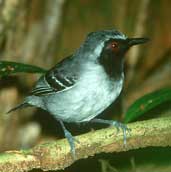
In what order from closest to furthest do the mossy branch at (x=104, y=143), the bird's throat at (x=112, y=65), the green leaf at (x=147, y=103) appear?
1. the mossy branch at (x=104, y=143)
2. the green leaf at (x=147, y=103)
3. the bird's throat at (x=112, y=65)

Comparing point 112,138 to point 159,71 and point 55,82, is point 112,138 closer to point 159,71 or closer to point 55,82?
point 55,82

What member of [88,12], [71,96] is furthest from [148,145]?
[88,12]

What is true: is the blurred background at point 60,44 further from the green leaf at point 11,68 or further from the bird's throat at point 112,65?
the bird's throat at point 112,65

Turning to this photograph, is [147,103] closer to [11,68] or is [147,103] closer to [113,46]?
[113,46]

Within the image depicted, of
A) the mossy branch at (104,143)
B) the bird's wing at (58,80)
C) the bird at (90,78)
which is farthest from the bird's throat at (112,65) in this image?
the mossy branch at (104,143)

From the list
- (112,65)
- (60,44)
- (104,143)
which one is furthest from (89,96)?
(60,44)

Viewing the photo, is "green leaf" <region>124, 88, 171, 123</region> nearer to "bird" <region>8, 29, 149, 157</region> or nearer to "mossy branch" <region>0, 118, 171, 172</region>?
"bird" <region>8, 29, 149, 157</region>
